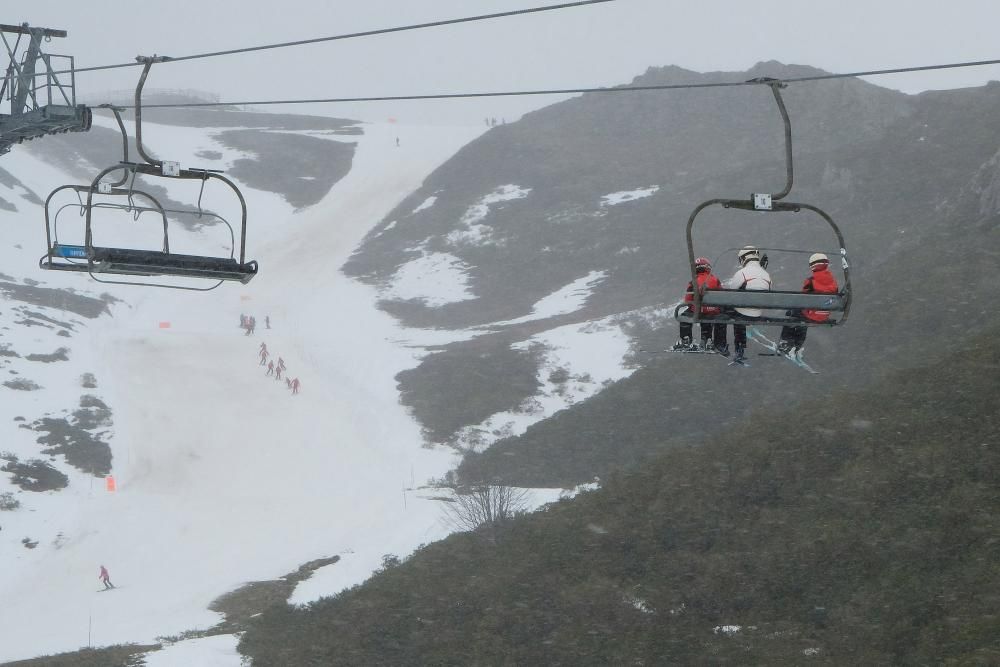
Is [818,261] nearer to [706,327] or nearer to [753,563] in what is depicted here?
[706,327]

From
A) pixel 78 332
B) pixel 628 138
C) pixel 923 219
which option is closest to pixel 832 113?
pixel 628 138

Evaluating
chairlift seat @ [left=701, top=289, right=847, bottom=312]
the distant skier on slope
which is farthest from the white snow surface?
chairlift seat @ [left=701, top=289, right=847, bottom=312]

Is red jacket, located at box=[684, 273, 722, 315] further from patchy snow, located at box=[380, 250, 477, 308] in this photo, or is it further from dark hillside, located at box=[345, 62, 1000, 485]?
patchy snow, located at box=[380, 250, 477, 308]

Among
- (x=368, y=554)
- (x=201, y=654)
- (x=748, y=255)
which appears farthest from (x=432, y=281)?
(x=748, y=255)

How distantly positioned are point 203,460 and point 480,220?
4388 cm

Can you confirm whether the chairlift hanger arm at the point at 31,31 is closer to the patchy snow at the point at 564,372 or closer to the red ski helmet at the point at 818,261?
the red ski helmet at the point at 818,261

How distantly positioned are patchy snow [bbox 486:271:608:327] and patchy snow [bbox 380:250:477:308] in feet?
20.7

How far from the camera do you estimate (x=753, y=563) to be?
19422 mm

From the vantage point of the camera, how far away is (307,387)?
156ft

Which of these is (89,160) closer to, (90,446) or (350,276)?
(350,276)

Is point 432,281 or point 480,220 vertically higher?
point 480,220

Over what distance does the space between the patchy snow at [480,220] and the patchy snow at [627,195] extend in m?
8.48

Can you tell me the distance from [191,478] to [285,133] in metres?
86.9

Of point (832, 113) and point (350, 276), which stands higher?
point (832, 113)
